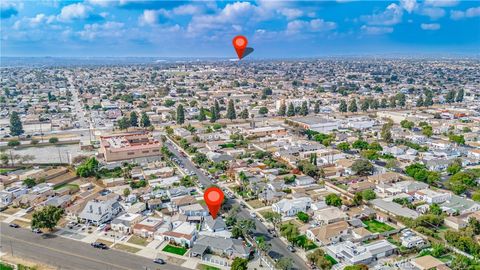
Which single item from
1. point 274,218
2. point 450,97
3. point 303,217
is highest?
point 450,97

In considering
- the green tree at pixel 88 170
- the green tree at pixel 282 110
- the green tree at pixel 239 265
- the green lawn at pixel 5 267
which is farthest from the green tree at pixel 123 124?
the green tree at pixel 239 265

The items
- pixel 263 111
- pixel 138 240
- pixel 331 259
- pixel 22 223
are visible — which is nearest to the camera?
pixel 331 259

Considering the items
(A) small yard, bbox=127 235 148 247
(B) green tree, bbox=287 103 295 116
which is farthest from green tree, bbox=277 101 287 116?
(A) small yard, bbox=127 235 148 247

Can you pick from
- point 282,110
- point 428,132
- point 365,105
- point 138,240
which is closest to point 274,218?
point 138,240

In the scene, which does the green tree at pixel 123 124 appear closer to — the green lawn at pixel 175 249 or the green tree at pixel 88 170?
the green tree at pixel 88 170

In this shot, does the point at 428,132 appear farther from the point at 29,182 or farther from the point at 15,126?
the point at 15,126

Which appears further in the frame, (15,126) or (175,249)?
(15,126)
